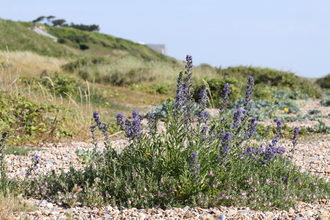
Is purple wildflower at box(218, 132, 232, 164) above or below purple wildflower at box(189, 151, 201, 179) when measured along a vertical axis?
above

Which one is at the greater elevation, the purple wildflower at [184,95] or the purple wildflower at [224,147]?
the purple wildflower at [184,95]

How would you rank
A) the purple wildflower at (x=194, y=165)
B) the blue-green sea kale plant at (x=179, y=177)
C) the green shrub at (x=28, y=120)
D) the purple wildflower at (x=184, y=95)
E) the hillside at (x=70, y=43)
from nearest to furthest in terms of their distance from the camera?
the purple wildflower at (x=194, y=165) < the blue-green sea kale plant at (x=179, y=177) < the purple wildflower at (x=184, y=95) < the green shrub at (x=28, y=120) < the hillside at (x=70, y=43)

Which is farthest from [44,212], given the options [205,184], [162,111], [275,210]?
[162,111]

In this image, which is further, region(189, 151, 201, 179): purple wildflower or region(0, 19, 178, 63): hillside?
region(0, 19, 178, 63): hillside

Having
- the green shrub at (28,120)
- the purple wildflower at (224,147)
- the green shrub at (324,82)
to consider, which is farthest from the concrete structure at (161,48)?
the purple wildflower at (224,147)

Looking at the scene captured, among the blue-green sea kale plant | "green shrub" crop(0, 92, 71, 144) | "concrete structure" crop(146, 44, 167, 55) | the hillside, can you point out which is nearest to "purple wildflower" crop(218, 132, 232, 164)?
the blue-green sea kale plant

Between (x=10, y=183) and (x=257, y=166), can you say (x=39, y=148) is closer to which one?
(x=10, y=183)

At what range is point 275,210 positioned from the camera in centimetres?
365

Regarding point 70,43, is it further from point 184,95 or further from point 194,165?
point 194,165

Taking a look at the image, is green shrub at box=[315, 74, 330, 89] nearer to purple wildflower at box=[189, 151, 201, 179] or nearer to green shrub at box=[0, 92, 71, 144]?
green shrub at box=[0, 92, 71, 144]

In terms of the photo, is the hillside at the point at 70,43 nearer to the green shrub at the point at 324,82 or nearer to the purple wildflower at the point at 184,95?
the green shrub at the point at 324,82

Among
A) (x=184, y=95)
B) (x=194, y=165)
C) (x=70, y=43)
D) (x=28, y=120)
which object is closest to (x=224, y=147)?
(x=194, y=165)

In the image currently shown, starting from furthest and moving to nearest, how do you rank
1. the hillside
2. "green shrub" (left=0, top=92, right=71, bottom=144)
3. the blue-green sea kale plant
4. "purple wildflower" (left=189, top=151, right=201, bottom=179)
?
the hillside → "green shrub" (left=0, top=92, right=71, bottom=144) → the blue-green sea kale plant → "purple wildflower" (left=189, top=151, right=201, bottom=179)

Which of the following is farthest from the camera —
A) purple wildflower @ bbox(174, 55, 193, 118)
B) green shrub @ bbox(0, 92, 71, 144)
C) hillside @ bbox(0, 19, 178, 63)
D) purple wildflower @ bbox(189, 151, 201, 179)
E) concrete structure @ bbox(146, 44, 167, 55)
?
concrete structure @ bbox(146, 44, 167, 55)
